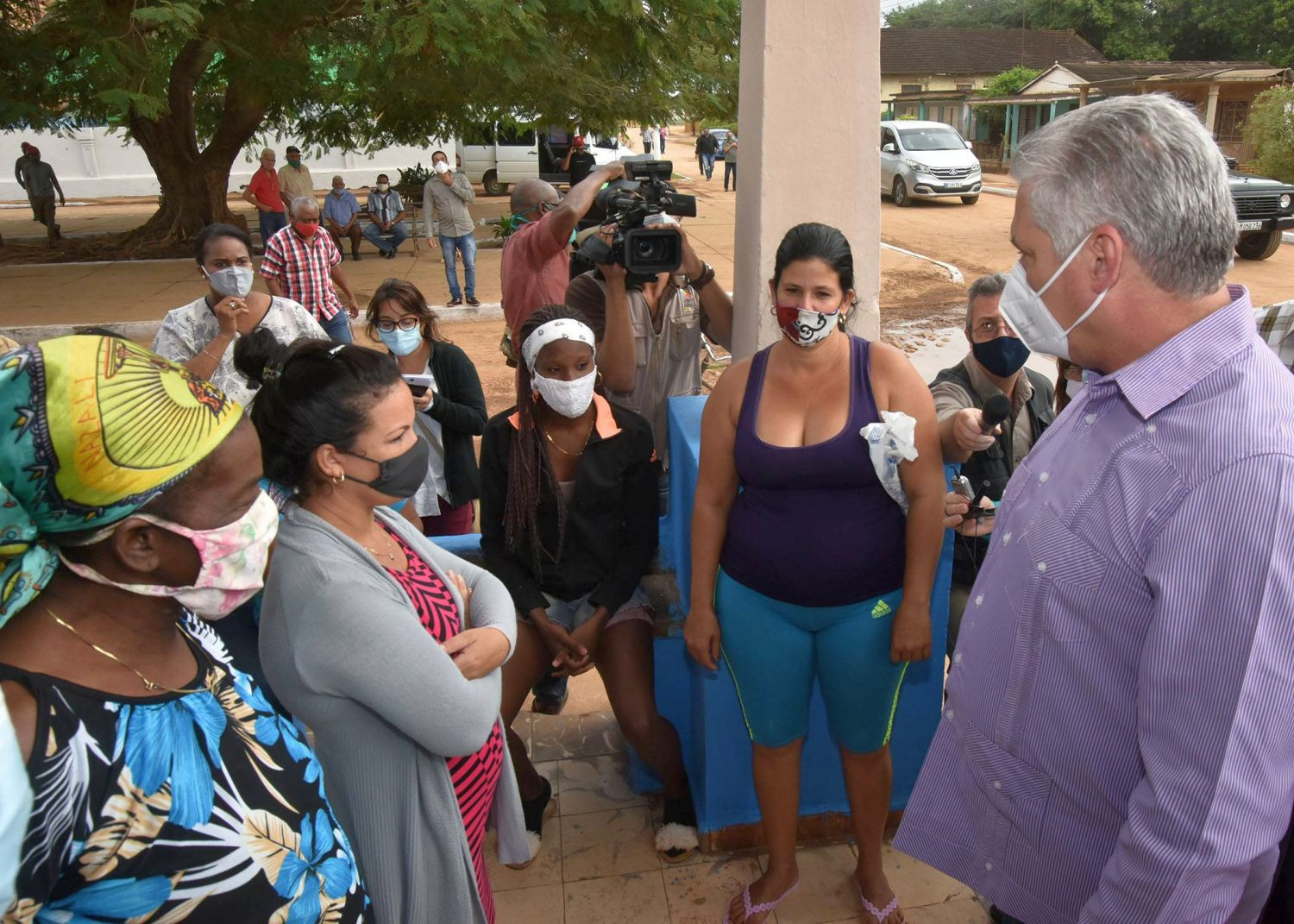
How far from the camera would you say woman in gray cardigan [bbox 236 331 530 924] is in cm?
174

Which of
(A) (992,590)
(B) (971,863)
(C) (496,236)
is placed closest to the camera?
(A) (992,590)

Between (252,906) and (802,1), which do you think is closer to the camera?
(252,906)

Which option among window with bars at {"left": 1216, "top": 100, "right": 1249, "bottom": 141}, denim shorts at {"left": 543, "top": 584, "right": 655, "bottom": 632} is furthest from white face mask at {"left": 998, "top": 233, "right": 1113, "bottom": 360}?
window with bars at {"left": 1216, "top": 100, "right": 1249, "bottom": 141}

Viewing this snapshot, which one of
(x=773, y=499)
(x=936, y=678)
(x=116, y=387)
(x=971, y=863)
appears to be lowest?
(x=936, y=678)

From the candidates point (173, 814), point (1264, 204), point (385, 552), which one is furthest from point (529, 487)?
point (1264, 204)

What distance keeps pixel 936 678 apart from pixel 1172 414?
1.66 m

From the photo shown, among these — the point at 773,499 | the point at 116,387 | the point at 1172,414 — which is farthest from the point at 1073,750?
the point at 116,387

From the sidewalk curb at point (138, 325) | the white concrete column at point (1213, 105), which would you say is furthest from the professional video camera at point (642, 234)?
the white concrete column at point (1213, 105)

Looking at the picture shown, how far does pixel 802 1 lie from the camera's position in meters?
3.30

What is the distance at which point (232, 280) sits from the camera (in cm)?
411

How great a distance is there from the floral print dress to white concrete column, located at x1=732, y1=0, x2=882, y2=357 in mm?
2528

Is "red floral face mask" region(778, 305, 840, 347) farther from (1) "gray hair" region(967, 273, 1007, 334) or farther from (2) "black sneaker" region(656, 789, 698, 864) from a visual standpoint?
(2) "black sneaker" region(656, 789, 698, 864)

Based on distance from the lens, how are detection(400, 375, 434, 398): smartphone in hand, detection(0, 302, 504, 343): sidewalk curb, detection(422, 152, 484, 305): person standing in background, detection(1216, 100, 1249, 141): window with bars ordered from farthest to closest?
detection(1216, 100, 1249, 141): window with bars, detection(422, 152, 484, 305): person standing in background, detection(0, 302, 504, 343): sidewalk curb, detection(400, 375, 434, 398): smartphone in hand

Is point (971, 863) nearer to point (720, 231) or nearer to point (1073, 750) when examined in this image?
point (1073, 750)
